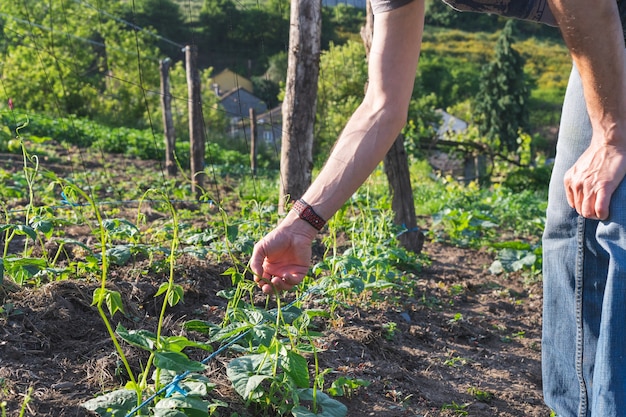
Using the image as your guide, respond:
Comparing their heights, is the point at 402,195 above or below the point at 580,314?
below

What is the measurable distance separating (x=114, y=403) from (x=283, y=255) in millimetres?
572

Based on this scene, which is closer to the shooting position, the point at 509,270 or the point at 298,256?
the point at 298,256

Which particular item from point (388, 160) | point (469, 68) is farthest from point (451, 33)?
point (388, 160)

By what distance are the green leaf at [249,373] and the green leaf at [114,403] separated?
0.81 ft

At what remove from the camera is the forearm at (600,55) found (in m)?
1.40

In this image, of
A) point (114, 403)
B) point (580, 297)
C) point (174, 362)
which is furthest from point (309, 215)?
point (580, 297)

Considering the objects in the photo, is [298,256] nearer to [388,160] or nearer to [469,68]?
[388,160]

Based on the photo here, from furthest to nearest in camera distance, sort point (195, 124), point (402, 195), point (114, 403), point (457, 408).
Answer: point (195, 124) < point (402, 195) < point (457, 408) < point (114, 403)

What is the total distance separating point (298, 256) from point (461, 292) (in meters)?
2.93

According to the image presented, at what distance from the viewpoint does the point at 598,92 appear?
1501 millimetres

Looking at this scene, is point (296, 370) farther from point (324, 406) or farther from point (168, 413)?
point (168, 413)

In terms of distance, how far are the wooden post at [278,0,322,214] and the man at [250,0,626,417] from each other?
2.76 m

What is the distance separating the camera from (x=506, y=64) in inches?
1588

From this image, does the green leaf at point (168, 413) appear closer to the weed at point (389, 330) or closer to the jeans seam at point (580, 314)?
the jeans seam at point (580, 314)
